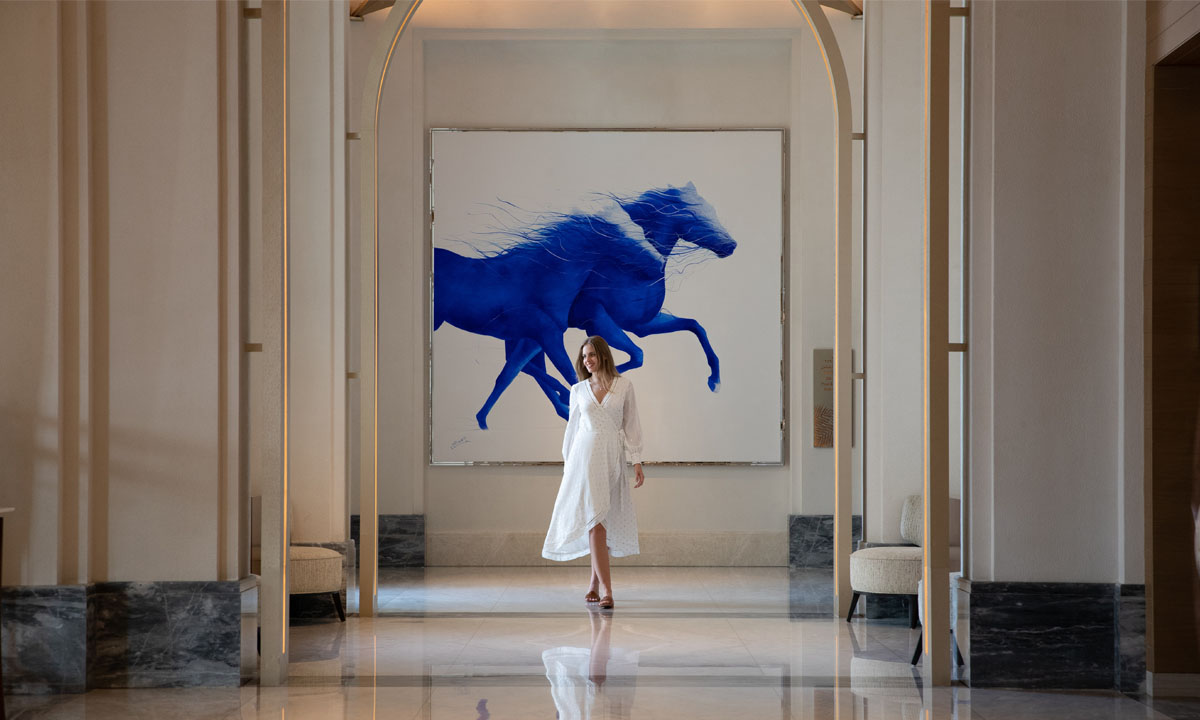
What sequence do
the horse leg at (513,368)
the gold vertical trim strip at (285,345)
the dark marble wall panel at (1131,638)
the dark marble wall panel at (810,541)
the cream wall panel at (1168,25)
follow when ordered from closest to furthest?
the cream wall panel at (1168,25)
the dark marble wall panel at (1131,638)
the gold vertical trim strip at (285,345)
the dark marble wall panel at (810,541)
the horse leg at (513,368)

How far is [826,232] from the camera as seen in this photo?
32.6 ft

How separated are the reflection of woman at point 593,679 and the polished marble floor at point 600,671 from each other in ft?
0.03

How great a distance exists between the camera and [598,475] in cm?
768

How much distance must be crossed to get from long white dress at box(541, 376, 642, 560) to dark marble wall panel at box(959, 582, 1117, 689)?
9.97ft

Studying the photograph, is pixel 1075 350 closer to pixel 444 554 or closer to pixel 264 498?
pixel 264 498

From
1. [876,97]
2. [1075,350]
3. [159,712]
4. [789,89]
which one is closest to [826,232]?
[789,89]

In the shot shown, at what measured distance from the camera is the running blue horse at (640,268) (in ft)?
32.9

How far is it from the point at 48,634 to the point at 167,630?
484 mm

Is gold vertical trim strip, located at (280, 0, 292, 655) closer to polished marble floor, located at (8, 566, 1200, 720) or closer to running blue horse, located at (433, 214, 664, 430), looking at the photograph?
polished marble floor, located at (8, 566, 1200, 720)

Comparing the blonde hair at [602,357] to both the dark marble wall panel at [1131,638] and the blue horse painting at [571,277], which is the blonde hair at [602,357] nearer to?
the blue horse painting at [571,277]

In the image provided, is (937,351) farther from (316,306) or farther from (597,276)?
(597,276)

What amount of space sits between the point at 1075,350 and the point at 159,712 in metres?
4.16

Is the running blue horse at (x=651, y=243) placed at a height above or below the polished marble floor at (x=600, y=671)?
above

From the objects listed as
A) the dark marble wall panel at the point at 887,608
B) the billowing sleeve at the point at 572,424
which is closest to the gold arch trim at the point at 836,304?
the dark marble wall panel at the point at 887,608
